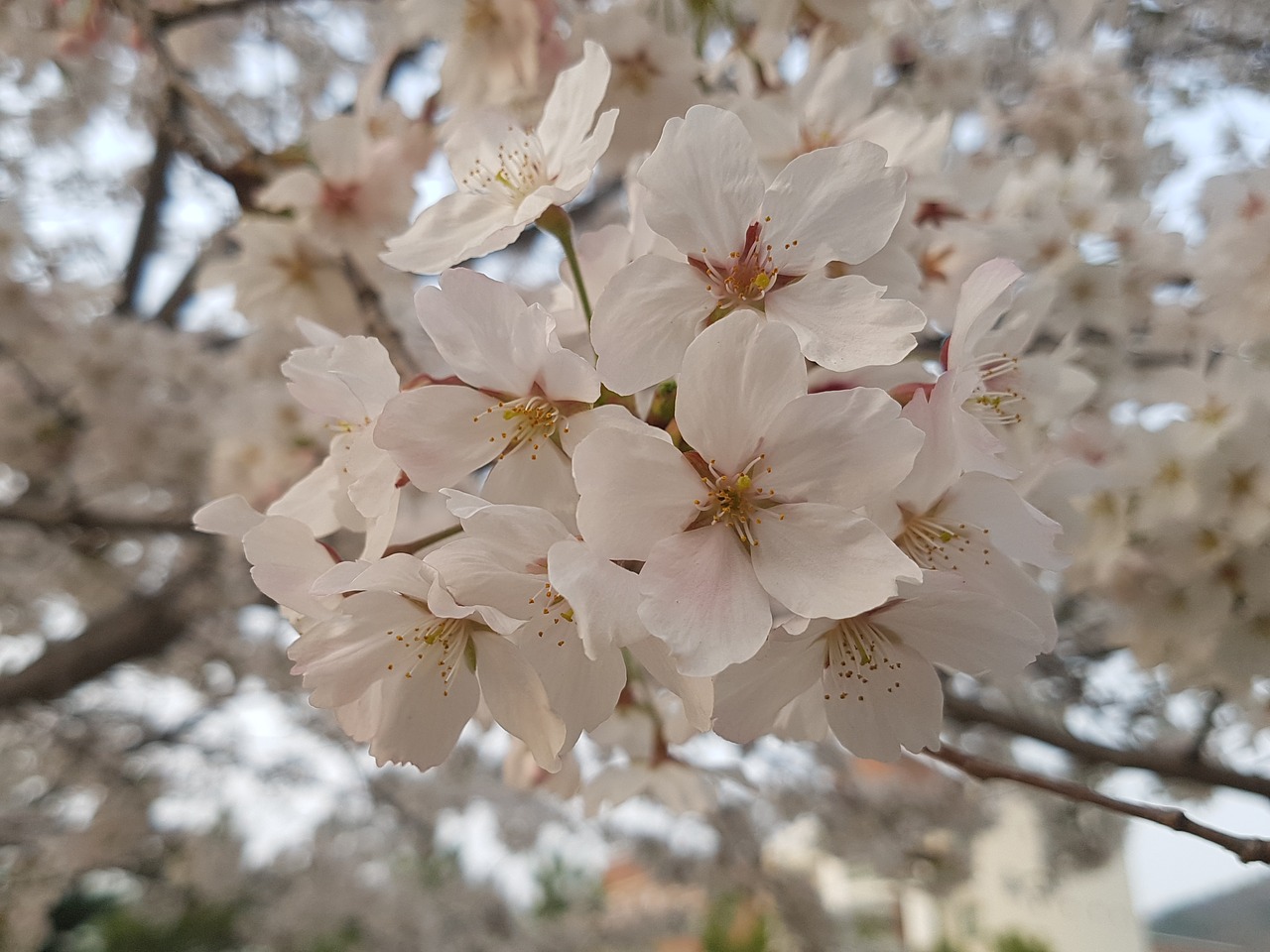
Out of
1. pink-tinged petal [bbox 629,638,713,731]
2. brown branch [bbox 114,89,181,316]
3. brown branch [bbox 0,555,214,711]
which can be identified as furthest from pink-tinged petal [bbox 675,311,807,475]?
brown branch [bbox 114,89,181,316]

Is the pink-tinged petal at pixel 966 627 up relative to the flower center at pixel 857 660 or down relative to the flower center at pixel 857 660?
up

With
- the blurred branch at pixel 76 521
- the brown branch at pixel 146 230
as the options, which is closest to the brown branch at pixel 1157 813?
the blurred branch at pixel 76 521

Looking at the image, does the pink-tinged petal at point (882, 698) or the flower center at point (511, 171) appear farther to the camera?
the flower center at point (511, 171)

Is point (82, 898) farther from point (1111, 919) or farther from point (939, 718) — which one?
point (939, 718)

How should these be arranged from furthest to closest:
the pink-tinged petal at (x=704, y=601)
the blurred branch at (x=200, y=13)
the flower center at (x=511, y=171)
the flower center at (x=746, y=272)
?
the blurred branch at (x=200, y=13), the flower center at (x=511, y=171), the flower center at (x=746, y=272), the pink-tinged petal at (x=704, y=601)

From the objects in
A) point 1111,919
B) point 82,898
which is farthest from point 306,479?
point 82,898

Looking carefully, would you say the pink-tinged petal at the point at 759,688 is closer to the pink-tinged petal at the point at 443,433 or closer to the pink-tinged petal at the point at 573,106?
the pink-tinged petal at the point at 443,433

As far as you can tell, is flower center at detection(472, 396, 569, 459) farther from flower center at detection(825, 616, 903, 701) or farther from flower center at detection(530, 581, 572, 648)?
flower center at detection(825, 616, 903, 701)
